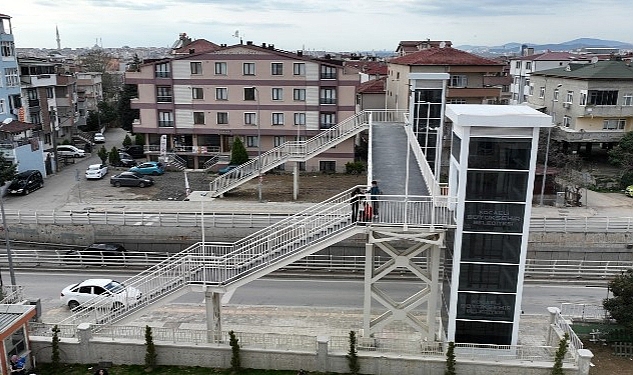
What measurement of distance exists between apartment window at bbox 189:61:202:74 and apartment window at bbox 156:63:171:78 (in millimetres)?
2299

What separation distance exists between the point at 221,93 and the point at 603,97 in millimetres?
36330

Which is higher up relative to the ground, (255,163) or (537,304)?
(255,163)

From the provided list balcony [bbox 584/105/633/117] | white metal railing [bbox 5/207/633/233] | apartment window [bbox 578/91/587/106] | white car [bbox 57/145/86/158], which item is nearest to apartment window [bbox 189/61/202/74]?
white car [bbox 57/145/86/158]

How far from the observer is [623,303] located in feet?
62.7

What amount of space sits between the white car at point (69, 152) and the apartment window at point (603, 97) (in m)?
52.4

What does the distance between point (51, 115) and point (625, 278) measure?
5260cm

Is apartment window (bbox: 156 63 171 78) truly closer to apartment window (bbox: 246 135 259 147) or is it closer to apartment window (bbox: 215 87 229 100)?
apartment window (bbox: 215 87 229 100)

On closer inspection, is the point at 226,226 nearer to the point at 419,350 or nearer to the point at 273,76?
the point at 419,350

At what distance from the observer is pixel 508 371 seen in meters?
17.2

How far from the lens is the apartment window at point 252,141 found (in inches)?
1902

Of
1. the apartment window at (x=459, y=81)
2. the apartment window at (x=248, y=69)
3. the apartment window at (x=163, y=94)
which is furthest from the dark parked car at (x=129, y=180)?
the apartment window at (x=459, y=81)

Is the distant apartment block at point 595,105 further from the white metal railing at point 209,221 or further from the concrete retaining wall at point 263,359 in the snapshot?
the concrete retaining wall at point 263,359

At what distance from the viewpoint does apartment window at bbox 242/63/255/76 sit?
1820 inches

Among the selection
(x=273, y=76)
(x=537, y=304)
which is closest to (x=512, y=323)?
(x=537, y=304)
